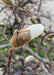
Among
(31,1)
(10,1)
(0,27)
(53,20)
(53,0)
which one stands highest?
(10,1)

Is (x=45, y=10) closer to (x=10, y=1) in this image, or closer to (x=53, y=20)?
(x=53, y=20)

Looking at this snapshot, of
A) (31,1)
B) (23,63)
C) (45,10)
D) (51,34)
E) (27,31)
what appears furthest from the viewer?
(45,10)

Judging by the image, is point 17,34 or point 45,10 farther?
point 45,10

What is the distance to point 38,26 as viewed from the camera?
0.30m

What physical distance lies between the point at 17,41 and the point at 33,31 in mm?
43

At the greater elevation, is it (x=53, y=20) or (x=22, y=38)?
(x=22, y=38)

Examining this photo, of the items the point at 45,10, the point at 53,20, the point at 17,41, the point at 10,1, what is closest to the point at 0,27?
the point at 10,1

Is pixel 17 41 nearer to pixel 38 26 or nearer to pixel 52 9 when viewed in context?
pixel 38 26

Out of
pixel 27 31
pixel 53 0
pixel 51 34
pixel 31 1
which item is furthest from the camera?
pixel 53 0

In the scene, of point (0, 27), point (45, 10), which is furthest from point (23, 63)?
point (45, 10)

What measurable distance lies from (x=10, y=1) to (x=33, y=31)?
0.58 ft

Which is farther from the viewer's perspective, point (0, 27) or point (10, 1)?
point (0, 27)

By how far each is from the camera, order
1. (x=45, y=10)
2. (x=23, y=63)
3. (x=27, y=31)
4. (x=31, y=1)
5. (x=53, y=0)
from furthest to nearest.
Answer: (x=53, y=0) → (x=45, y=10) → (x=31, y=1) → (x=23, y=63) → (x=27, y=31)

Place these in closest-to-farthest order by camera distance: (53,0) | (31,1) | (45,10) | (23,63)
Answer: (23,63) < (31,1) < (45,10) < (53,0)
